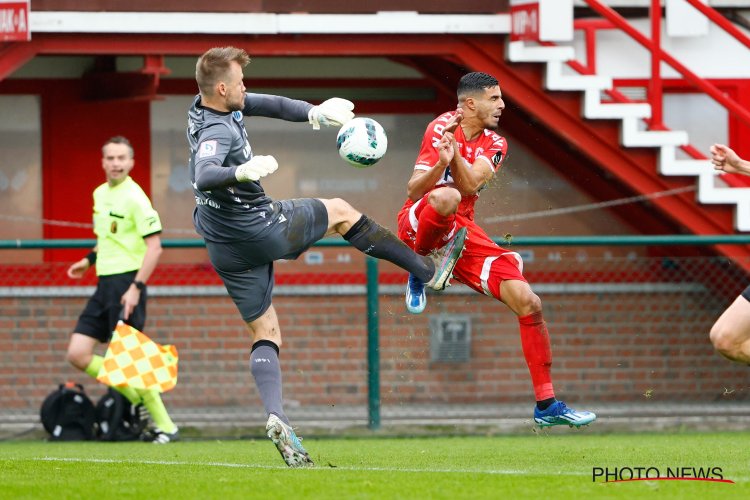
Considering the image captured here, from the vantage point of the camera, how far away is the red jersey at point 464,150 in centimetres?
900

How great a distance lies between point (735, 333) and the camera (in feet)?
28.3

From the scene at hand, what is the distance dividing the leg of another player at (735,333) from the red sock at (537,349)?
3.52 ft

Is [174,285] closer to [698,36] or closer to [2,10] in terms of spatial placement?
[2,10]

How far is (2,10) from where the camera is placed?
12.4m

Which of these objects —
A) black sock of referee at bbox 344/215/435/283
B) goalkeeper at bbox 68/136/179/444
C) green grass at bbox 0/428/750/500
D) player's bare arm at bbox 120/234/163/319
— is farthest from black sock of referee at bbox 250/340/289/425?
goalkeeper at bbox 68/136/179/444

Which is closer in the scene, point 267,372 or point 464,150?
point 267,372

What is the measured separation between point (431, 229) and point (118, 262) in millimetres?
3607

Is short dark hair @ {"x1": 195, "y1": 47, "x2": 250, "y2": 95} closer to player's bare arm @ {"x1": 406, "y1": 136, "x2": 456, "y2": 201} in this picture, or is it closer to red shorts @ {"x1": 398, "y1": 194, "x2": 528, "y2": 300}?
player's bare arm @ {"x1": 406, "y1": 136, "x2": 456, "y2": 201}

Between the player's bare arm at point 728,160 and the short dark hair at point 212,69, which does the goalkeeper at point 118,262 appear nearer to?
the short dark hair at point 212,69

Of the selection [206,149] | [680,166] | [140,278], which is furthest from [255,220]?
[680,166]

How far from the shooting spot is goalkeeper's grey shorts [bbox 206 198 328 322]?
28.0ft

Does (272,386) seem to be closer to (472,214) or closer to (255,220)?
(255,220)

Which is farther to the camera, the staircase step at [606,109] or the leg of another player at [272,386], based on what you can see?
the staircase step at [606,109]

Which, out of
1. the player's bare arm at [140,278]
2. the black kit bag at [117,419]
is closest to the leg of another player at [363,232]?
the player's bare arm at [140,278]
